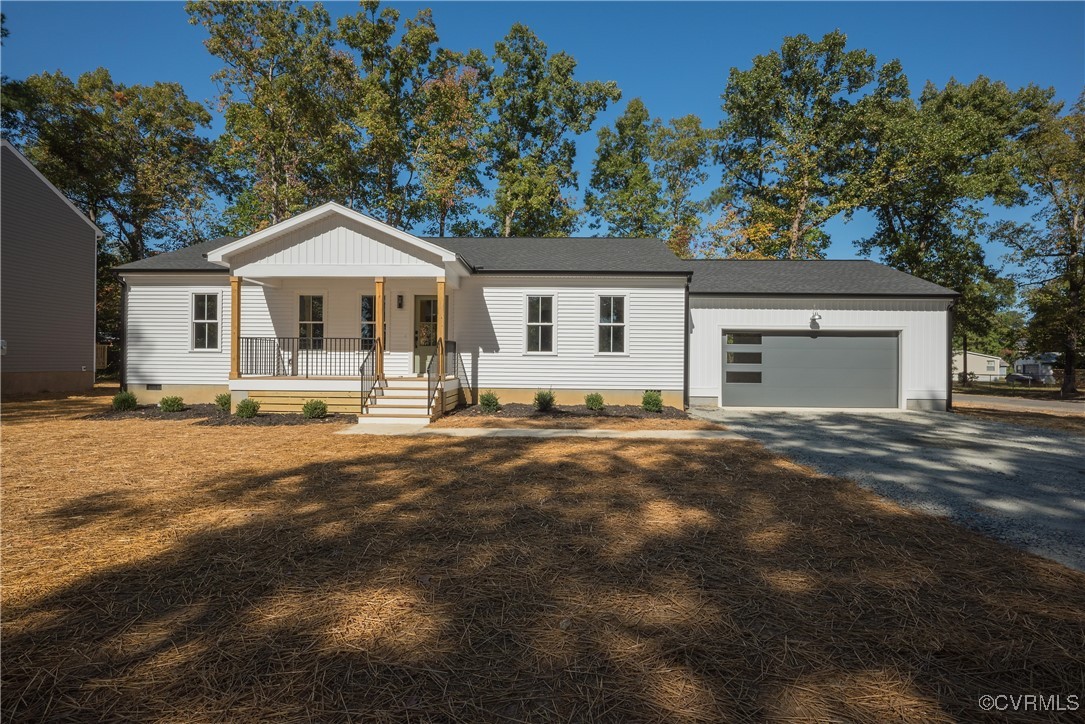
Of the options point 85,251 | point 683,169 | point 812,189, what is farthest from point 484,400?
point 683,169

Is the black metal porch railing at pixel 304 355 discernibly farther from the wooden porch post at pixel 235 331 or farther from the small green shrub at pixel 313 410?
the small green shrub at pixel 313 410

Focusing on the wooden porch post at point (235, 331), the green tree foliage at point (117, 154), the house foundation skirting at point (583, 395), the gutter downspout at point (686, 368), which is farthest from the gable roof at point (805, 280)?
the green tree foliage at point (117, 154)

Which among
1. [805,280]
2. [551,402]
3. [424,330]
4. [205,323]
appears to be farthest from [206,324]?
[805,280]

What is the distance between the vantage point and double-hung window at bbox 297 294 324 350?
1365 centimetres

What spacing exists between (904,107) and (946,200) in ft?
17.9

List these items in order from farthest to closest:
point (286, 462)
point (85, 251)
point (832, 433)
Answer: point (85, 251) < point (832, 433) < point (286, 462)

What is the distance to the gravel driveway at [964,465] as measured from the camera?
14.1 feet

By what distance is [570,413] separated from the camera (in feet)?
40.6

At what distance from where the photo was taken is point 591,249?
50.7ft

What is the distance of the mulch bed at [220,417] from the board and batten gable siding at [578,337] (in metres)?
4.11

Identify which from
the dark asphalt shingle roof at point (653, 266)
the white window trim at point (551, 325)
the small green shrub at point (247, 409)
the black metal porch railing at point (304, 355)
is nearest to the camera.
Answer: the small green shrub at point (247, 409)

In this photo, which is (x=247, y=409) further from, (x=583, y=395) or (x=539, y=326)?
(x=583, y=395)

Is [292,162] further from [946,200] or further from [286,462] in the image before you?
[946,200]

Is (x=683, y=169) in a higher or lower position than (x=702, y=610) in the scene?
higher
